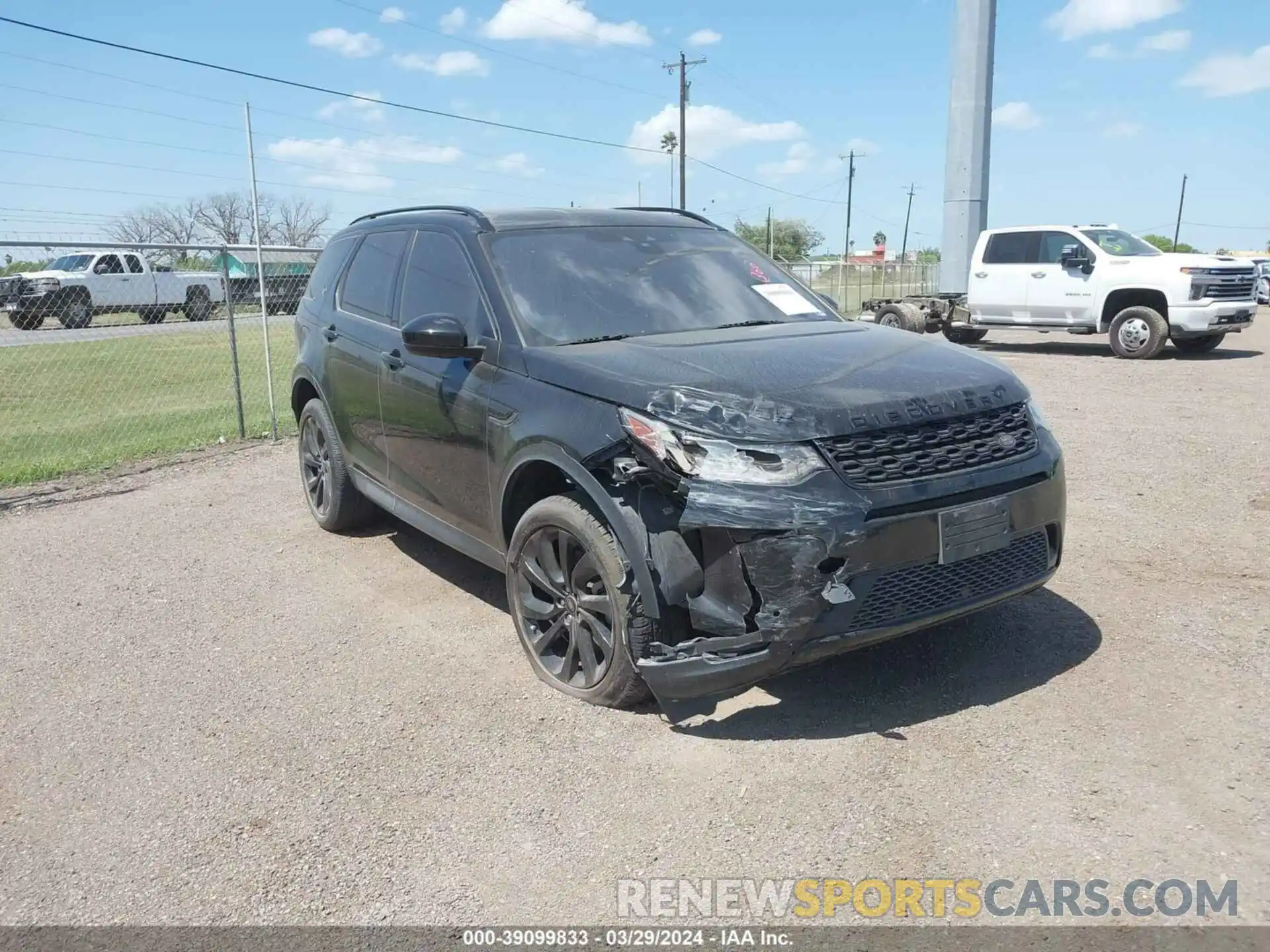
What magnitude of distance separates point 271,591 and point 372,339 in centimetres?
151

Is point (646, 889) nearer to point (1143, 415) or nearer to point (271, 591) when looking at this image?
point (271, 591)

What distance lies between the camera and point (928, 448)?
3434 millimetres

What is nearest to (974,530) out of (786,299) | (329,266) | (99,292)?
(786,299)

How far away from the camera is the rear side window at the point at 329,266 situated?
6133 millimetres

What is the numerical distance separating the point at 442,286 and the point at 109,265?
22.7 meters

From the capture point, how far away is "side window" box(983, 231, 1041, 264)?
16.6 metres

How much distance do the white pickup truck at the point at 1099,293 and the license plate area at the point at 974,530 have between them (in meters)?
13.1

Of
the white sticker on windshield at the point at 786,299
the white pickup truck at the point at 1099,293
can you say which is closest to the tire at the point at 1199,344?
the white pickup truck at the point at 1099,293

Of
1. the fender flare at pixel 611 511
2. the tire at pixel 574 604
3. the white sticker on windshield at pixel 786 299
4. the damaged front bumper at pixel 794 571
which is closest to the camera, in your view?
the damaged front bumper at pixel 794 571

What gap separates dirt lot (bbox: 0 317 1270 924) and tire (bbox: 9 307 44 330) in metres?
5.29

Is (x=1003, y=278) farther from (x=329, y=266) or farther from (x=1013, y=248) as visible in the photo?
(x=329, y=266)

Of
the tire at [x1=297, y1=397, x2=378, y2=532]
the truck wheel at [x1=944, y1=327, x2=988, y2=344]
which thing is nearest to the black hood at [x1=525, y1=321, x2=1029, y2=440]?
the tire at [x1=297, y1=397, x2=378, y2=532]

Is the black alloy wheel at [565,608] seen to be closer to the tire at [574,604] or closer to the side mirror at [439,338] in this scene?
the tire at [574,604]

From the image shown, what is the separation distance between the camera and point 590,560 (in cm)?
370
